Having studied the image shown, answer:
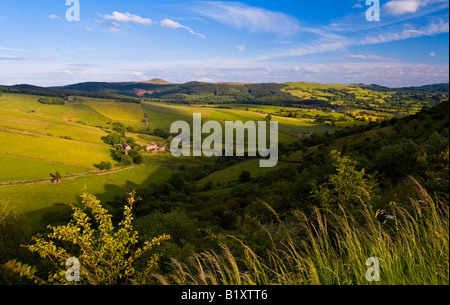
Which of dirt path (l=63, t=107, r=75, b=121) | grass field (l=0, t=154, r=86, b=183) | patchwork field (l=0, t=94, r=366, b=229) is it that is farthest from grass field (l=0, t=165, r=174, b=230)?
dirt path (l=63, t=107, r=75, b=121)

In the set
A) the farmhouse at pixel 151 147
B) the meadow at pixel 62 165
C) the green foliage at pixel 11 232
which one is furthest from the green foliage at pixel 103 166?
the farmhouse at pixel 151 147

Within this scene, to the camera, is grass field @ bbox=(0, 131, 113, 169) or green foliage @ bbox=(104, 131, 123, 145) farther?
green foliage @ bbox=(104, 131, 123, 145)

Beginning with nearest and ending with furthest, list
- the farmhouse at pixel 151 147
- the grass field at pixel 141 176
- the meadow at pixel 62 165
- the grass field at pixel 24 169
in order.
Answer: the grass field at pixel 24 169, the meadow at pixel 62 165, the grass field at pixel 141 176, the farmhouse at pixel 151 147

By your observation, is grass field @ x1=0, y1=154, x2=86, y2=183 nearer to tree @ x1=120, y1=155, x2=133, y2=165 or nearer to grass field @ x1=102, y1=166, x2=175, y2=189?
grass field @ x1=102, y1=166, x2=175, y2=189

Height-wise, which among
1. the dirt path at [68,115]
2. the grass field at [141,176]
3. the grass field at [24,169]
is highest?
the dirt path at [68,115]

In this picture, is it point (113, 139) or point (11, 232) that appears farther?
point (113, 139)

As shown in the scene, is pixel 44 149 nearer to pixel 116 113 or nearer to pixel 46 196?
pixel 46 196

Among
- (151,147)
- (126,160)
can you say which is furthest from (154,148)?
(126,160)

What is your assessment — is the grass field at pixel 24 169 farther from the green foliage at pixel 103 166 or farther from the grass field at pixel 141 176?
the grass field at pixel 141 176

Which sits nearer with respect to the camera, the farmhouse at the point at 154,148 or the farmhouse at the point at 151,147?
the farmhouse at the point at 151,147

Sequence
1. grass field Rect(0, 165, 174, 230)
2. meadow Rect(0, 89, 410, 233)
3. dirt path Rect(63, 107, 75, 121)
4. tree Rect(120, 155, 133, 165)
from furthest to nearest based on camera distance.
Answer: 1. dirt path Rect(63, 107, 75, 121)
2. tree Rect(120, 155, 133, 165)
3. meadow Rect(0, 89, 410, 233)
4. grass field Rect(0, 165, 174, 230)

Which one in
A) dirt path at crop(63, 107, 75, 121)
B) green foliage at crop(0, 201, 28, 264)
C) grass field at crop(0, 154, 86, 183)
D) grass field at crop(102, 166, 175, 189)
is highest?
dirt path at crop(63, 107, 75, 121)
